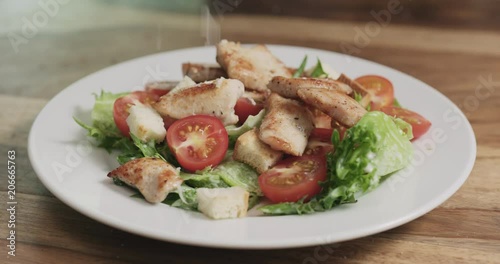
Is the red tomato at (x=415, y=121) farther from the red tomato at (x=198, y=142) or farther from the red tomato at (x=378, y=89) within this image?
the red tomato at (x=198, y=142)

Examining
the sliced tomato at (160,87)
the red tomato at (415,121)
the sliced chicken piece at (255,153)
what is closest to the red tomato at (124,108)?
the sliced tomato at (160,87)

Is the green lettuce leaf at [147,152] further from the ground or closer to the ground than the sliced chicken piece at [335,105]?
closer to the ground

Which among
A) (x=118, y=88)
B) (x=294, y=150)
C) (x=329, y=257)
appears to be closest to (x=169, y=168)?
(x=294, y=150)

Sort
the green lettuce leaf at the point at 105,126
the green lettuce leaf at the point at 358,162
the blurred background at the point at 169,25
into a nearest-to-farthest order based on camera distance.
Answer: the green lettuce leaf at the point at 358,162
the green lettuce leaf at the point at 105,126
the blurred background at the point at 169,25

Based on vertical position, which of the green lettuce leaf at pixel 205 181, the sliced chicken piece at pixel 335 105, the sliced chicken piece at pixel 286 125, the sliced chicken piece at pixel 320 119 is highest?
the sliced chicken piece at pixel 335 105

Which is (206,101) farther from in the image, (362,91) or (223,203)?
(362,91)

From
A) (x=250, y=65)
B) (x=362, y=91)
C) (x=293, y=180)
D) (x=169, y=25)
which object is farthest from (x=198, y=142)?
(x=169, y=25)
